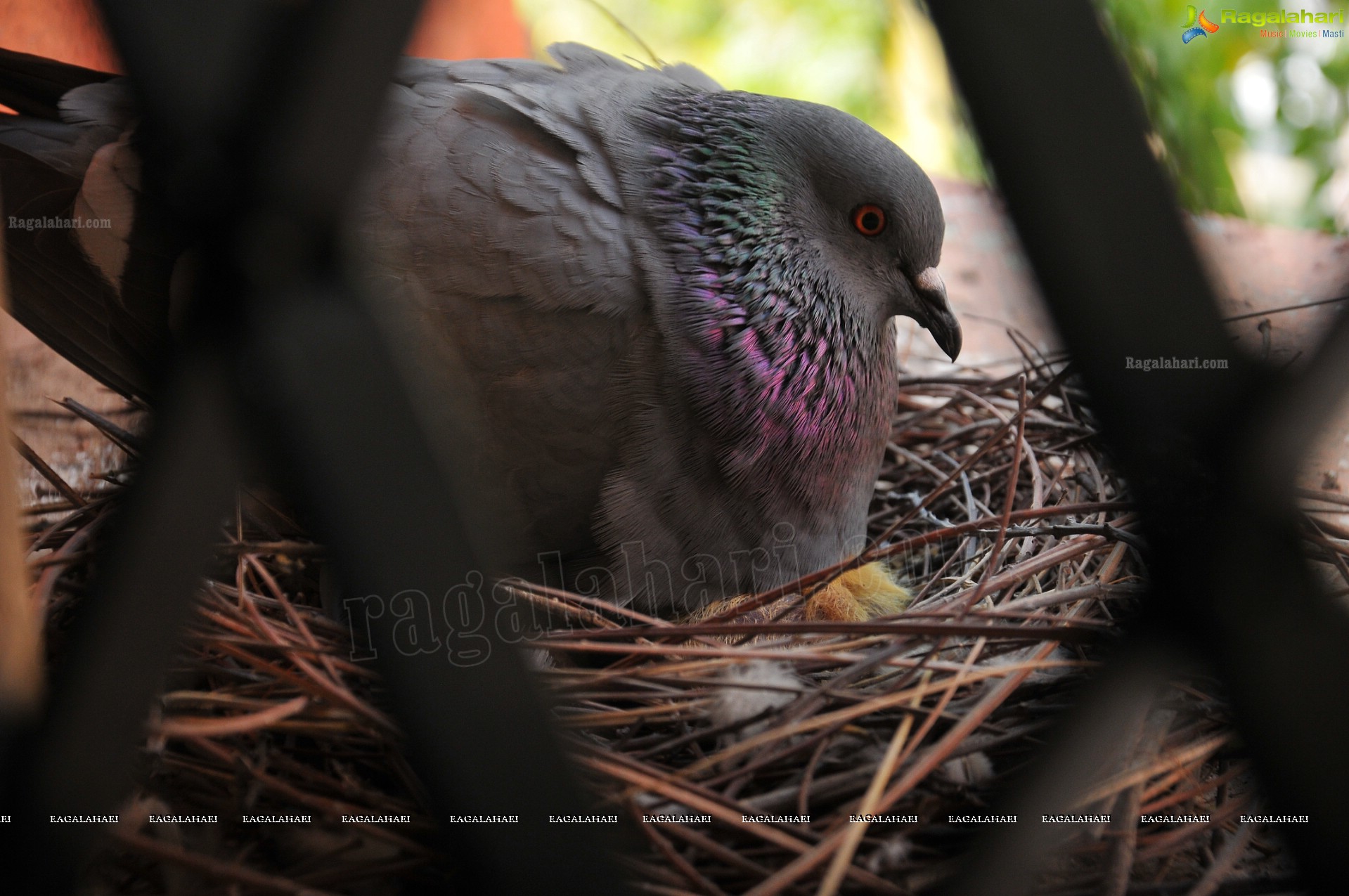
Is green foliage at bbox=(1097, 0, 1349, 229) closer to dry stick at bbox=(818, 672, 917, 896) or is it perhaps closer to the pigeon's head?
the pigeon's head

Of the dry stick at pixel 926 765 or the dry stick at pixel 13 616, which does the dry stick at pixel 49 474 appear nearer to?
the dry stick at pixel 13 616

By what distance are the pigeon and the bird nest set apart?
0.83 ft

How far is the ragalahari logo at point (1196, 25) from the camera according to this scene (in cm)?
173

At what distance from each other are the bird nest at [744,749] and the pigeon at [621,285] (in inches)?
9.9

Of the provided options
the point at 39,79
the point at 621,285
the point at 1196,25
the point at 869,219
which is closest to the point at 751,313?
the point at 621,285

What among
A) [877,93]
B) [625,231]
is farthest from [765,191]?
[877,93]

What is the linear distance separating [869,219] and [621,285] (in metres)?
0.57

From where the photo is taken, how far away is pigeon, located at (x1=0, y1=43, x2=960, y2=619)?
155 centimetres

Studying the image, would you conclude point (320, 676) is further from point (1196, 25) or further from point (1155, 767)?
point (1196, 25)

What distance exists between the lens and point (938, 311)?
182cm

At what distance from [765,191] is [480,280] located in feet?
1.95

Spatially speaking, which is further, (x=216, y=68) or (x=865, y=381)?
(x=865, y=381)

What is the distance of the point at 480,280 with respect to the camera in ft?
5.04

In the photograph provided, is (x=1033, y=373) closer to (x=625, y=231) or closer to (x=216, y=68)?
(x=625, y=231)
